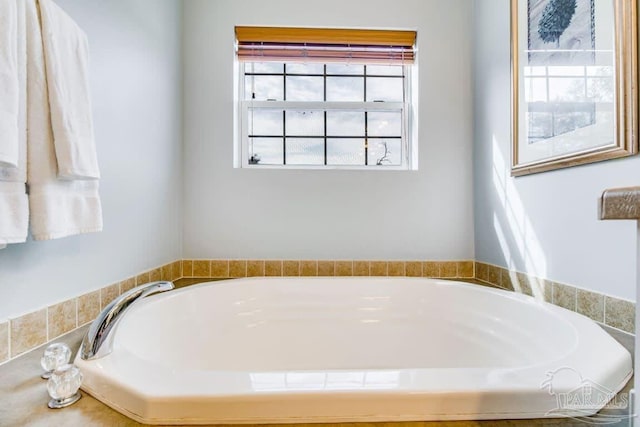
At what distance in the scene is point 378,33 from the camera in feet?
6.29

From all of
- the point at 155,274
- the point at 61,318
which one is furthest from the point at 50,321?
the point at 155,274

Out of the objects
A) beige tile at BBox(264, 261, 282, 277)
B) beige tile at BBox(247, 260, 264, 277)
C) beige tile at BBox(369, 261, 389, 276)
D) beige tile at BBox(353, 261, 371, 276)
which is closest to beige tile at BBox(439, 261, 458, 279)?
beige tile at BBox(369, 261, 389, 276)

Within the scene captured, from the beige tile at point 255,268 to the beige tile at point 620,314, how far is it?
149 cm

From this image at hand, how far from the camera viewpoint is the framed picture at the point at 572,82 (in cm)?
95

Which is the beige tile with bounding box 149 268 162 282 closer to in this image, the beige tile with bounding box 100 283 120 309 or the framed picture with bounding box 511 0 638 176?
the beige tile with bounding box 100 283 120 309

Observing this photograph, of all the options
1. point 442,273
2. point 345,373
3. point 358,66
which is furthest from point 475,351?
point 358,66

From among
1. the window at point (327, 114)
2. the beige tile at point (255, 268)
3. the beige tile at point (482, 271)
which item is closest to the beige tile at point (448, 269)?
the beige tile at point (482, 271)

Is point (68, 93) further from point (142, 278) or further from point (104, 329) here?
point (142, 278)

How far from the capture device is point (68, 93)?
0.85 metres

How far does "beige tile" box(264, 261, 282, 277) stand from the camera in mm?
1814

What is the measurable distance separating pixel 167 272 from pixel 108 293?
470 mm

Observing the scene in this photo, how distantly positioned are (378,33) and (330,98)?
468 millimetres

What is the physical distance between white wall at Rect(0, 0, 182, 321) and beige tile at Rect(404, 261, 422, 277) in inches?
51.7

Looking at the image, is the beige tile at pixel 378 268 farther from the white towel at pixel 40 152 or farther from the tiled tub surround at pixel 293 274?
the white towel at pixel 40 152
